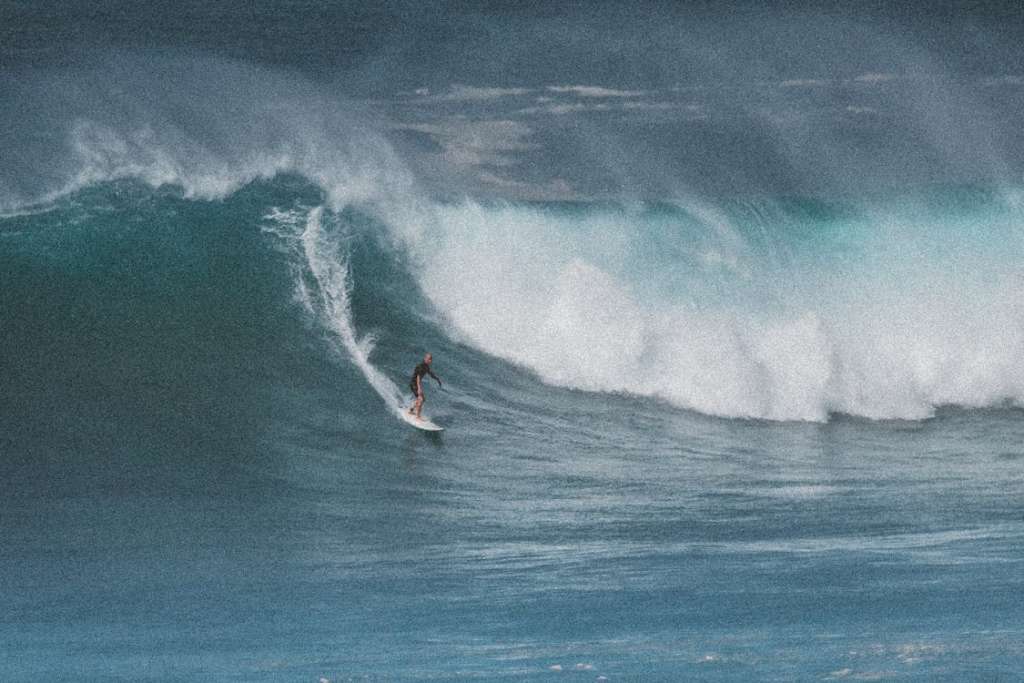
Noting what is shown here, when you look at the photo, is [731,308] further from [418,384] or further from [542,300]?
[418,384]

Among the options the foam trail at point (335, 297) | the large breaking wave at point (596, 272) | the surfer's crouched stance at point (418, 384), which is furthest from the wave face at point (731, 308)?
the surfer's crouched stance at point (418, 384)

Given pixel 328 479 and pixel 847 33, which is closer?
pixel 328 479

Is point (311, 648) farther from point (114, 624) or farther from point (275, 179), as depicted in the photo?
point (275, 179)

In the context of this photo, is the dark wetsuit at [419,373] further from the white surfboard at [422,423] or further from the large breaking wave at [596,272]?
the large breaking wave at [596,272]

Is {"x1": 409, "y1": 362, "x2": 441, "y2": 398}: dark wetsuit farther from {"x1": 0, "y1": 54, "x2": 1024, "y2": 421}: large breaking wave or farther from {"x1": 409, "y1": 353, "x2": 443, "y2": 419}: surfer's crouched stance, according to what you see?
{"x1": 0, "y1": 54, "x2": 1024, "y2": 421}: large breaking wave

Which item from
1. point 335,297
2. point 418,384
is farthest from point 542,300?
point 418,384

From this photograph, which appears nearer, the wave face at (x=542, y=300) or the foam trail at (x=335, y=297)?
the foam trail at (x=335, y=297)

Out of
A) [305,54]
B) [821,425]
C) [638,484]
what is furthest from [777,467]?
[305,54]
